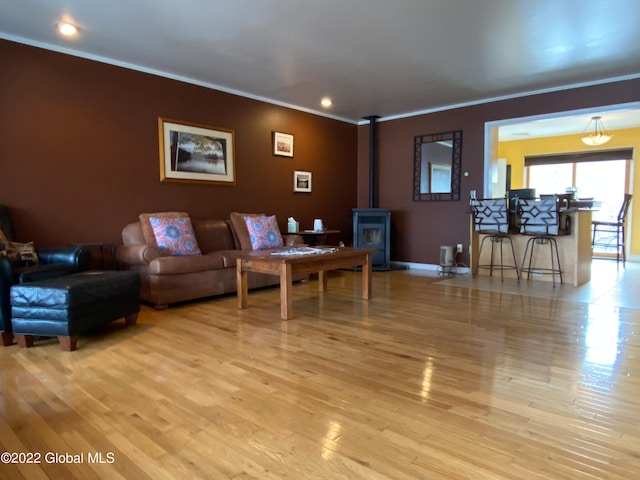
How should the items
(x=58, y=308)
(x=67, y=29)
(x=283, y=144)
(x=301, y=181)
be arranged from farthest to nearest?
(x=301, y=181) → (x=283, y=144) → (x=67, y=29) → (x=58, y=308)

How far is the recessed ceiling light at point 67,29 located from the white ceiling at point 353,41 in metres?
0.07

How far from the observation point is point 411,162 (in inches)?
260

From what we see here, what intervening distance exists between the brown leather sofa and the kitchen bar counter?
3.05 metres

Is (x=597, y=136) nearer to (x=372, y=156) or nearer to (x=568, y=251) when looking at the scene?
(x=568, y=251)

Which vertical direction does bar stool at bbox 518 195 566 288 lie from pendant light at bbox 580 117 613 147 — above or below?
below

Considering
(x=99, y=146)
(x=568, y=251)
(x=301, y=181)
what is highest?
(x=99, y=146)

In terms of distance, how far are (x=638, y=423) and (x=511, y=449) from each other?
27.0 inches

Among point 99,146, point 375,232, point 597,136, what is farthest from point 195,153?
point 597,136

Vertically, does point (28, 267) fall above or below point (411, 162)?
below

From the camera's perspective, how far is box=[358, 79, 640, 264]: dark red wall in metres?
5.21

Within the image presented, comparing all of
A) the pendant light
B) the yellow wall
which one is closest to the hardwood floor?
the pendant light

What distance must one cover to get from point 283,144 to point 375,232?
2.01 m

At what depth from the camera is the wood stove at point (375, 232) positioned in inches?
250

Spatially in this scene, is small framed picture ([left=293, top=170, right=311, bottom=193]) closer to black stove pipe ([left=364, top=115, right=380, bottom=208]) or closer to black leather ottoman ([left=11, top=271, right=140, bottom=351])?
black stove pipe ([left=364, top=115, right=380, bottom=208])
